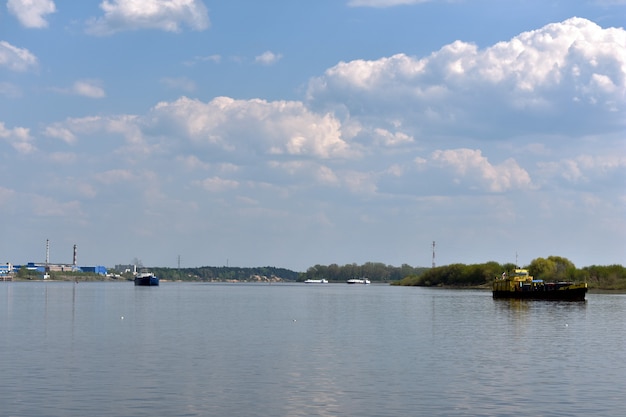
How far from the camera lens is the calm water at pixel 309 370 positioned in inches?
1556

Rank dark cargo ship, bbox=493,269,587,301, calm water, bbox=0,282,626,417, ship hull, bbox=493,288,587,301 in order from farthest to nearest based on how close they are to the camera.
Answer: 1. dark cargo ship, bbox=493,269,587,301
2. ship hull, bbox=493,288,587,301
3. calm water, bbox=0,282,626,417

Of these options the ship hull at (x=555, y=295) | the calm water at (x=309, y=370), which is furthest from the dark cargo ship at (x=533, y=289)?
the calm water at (x=309, y=370)

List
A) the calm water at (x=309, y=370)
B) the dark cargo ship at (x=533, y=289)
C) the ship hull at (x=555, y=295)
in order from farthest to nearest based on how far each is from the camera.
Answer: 1. the dark cargo ship at (x=533, y=289)
2. the ship hull at (x=555, y=295)
3. the calm water at (x=309, y=370)

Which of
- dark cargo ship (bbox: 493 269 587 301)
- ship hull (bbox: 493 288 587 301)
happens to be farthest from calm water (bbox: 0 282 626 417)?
dark cargo ship (bbox: 493 269 587 301)

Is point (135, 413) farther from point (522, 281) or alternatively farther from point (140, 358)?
point (522, 281)

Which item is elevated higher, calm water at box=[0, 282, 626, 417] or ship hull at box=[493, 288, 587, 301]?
ship hull at box=[493, 288, 587, 301]

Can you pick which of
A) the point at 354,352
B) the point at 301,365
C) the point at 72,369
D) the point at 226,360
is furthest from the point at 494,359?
the point at 72,369

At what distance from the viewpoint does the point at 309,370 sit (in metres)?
51.5

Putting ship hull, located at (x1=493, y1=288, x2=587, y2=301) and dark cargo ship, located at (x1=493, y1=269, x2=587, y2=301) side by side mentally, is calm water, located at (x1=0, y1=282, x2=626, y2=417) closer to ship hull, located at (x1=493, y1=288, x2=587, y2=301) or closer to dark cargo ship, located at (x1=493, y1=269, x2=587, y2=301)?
ship hull, located at (x1=493, y1=288, x2=587, y2=301)

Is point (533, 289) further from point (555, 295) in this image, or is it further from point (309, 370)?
point (309, 370)

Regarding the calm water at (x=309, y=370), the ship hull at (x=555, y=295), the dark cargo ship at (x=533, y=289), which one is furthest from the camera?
the dark cargo ship at (x=533, y=289)

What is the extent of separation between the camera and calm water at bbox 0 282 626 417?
3953 centimetres

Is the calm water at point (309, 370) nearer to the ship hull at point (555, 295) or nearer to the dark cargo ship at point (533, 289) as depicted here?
the ship hull at point (555, 295)

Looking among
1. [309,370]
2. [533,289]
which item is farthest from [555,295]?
[309,370]
